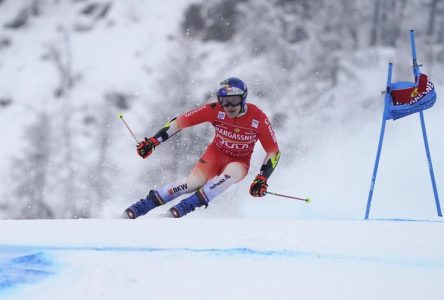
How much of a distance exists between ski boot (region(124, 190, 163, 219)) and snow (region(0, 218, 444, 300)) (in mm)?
1330

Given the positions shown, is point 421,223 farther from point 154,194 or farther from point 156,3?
point 156,3

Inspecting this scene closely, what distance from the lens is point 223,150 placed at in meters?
5.66

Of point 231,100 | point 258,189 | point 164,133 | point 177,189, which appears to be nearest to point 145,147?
point 164,133

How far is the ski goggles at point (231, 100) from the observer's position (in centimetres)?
529

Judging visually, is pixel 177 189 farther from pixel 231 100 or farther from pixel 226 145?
pixel 231 100

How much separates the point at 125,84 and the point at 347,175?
1954 cm

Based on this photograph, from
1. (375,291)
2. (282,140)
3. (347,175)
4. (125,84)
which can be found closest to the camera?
(375,291)

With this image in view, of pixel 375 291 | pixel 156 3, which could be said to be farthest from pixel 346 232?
pixel 156 3

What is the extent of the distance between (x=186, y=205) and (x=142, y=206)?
0.43 metres

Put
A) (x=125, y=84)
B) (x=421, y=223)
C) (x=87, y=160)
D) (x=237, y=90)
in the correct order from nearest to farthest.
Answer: (x=421, y=223)
(x=237, y=90)
(x=87, y=160)
(x=125, y=84)

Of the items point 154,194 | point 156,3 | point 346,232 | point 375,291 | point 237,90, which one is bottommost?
point 375,291

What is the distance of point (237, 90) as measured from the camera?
17.1ft

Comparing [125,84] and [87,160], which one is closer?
[87,160]

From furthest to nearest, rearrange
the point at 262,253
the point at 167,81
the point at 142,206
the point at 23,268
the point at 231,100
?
the point at 167,81 → the point at 231,100 → the point at 142,206 → the point at 262,253 → the point at 23,268
